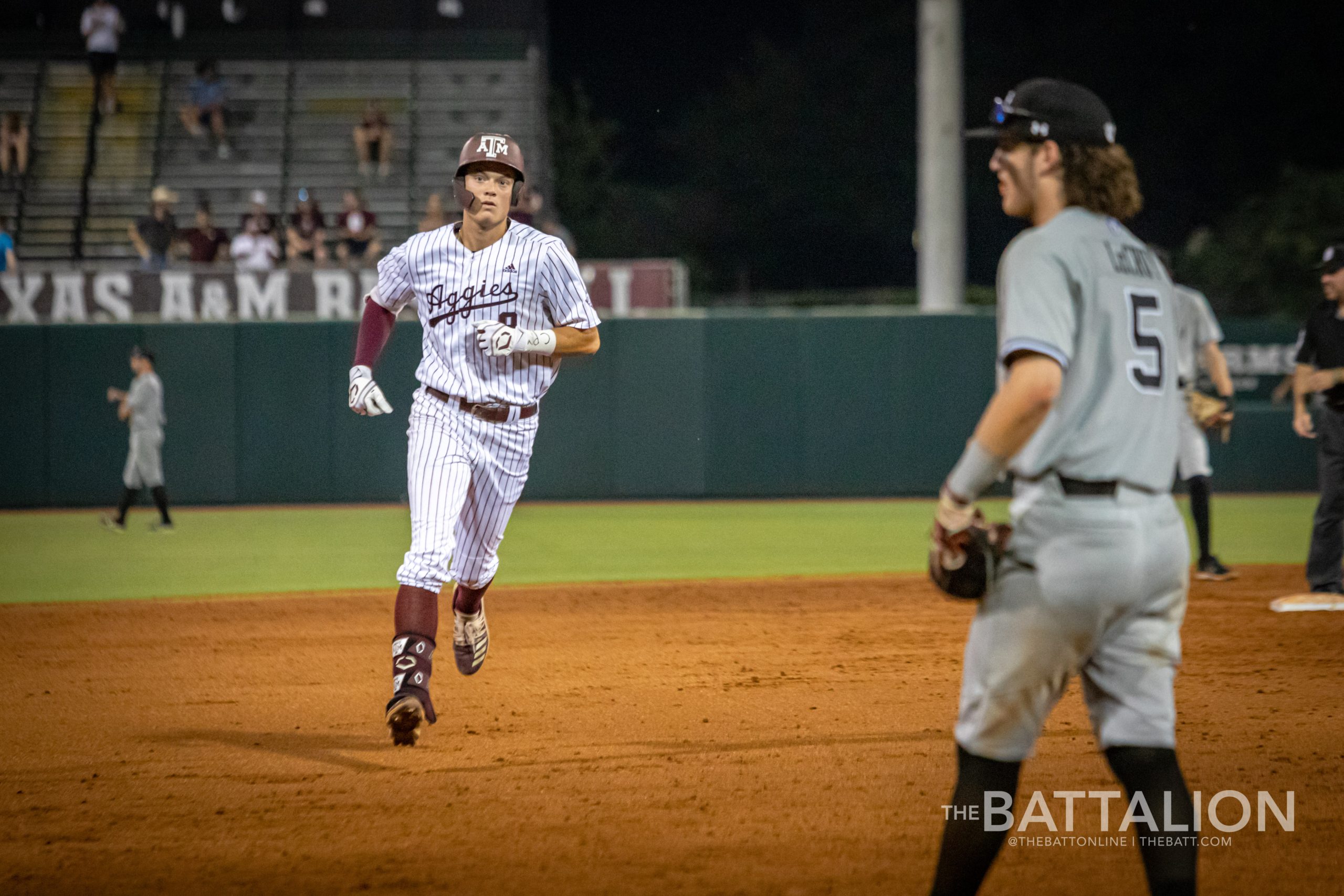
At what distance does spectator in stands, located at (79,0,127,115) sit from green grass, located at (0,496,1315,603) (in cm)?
1323

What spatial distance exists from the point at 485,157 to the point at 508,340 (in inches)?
30.8

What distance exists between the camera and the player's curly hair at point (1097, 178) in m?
3.23

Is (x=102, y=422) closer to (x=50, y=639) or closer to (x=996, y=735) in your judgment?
(x=50, y=639)

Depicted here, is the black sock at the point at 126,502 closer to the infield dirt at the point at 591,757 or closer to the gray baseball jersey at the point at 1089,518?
the infield dirt at the point at 591,757

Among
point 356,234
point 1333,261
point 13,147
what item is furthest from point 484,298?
point 13,147

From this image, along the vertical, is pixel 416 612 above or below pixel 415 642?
above

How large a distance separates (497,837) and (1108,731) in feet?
6.62

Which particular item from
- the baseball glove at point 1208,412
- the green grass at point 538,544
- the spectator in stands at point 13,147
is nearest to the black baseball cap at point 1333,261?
the baseball glove at point 1208,412

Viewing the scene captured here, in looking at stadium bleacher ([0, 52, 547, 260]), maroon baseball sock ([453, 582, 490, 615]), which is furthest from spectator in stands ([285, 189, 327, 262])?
maroon baseball sock ([453, 582, 490, 615])

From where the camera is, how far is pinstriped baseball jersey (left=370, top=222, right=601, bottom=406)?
5.75 metres

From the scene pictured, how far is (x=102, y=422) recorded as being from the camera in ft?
58.3

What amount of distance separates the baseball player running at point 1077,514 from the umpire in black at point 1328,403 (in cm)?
572

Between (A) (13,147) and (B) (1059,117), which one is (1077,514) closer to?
(B) (1059,117)

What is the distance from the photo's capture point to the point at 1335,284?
8234 mm
